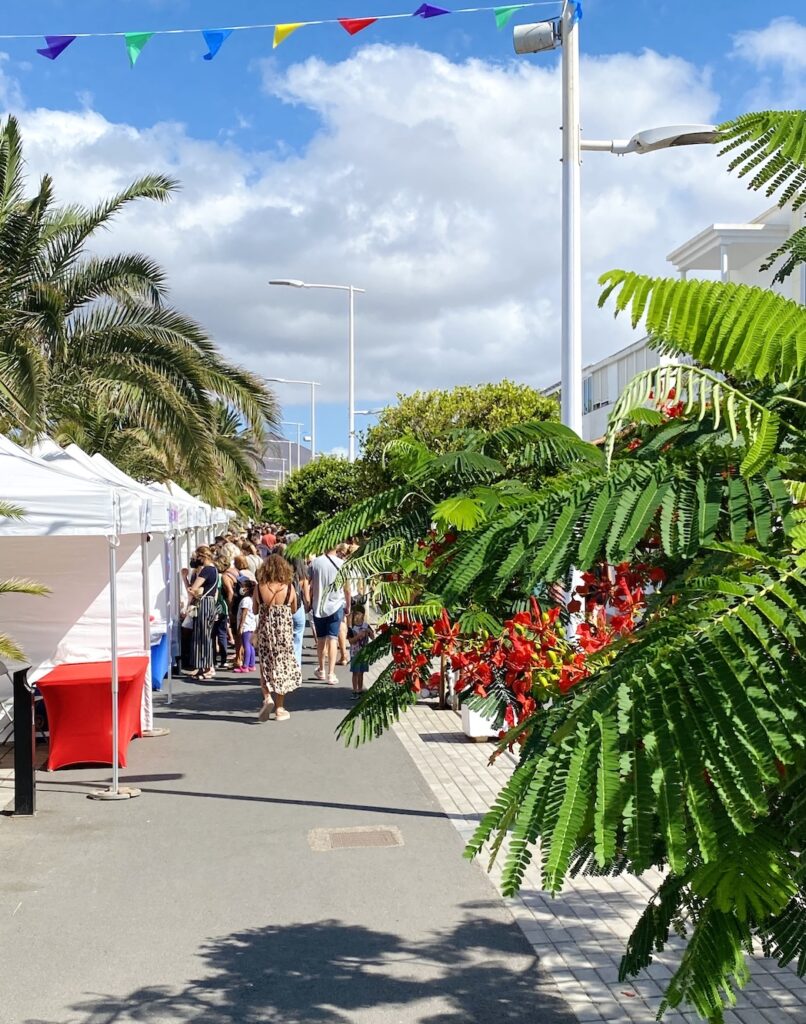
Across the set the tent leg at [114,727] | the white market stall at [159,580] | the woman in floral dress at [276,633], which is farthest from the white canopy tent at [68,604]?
the tent leg at [114,727]

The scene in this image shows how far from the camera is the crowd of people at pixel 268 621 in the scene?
12.4m

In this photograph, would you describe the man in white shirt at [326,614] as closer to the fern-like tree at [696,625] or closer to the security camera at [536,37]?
the security camera at [536,37]

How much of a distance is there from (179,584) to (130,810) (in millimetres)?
9566

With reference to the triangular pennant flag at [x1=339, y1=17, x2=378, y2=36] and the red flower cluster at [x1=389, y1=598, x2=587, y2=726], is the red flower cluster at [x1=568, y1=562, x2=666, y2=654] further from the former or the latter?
the triangular pennant flag at [x1=339, y1=17, x2=378, y2=36]

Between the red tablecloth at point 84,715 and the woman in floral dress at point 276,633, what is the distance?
7.76 feet

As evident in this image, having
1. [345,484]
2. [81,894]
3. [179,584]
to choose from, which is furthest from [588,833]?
[345,484]

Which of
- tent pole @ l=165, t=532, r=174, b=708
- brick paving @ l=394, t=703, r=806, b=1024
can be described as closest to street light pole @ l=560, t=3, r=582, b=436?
brick paving @ l=394, t=703, r=806, b=1024

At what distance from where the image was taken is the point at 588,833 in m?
1.60

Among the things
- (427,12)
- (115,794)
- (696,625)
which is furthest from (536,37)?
(696,625)

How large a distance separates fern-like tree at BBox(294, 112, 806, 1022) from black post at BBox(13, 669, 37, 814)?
7.01m

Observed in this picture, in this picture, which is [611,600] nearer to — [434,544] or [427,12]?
[434,544]

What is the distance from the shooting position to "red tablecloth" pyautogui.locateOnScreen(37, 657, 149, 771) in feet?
32.5

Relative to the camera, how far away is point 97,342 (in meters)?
17.7

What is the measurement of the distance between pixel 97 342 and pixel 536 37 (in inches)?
440
